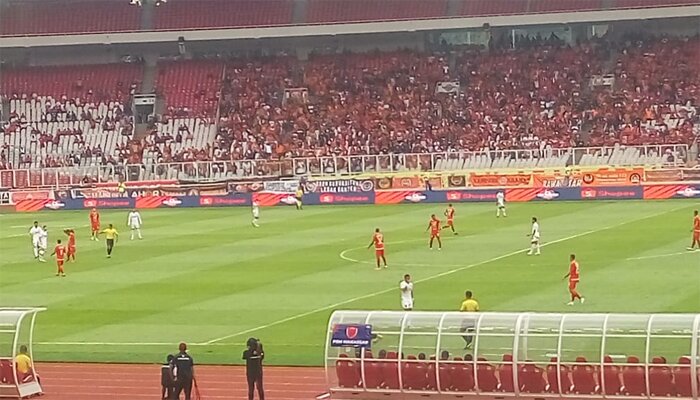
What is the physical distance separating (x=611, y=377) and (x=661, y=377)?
0.81 m

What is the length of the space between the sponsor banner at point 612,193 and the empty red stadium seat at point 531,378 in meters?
42.1

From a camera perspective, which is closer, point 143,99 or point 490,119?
point 490,119

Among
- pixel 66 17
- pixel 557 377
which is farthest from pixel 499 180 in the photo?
pixel 557 377

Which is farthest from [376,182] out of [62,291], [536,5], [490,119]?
[62,291]

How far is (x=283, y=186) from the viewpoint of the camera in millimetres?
72000

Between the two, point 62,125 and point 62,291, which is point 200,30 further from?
point 62,291

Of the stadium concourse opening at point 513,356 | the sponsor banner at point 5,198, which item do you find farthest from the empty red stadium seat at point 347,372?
the sponsor banner at point 5,198

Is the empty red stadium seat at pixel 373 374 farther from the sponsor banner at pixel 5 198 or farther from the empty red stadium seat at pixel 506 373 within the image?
the sponsor banner at pixel 5 198

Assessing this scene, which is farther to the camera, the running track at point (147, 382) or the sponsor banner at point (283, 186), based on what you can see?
the sponsor banner at point (283, 186)

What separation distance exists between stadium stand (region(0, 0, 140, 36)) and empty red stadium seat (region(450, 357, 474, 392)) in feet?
219

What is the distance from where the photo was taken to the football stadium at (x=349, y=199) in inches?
964

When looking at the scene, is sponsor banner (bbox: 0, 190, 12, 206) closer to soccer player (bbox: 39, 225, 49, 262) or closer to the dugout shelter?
soccer player (bbox: 39, 225, 49, 262)

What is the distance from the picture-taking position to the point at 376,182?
70812 millimetres

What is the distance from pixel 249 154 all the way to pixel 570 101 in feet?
60.1
